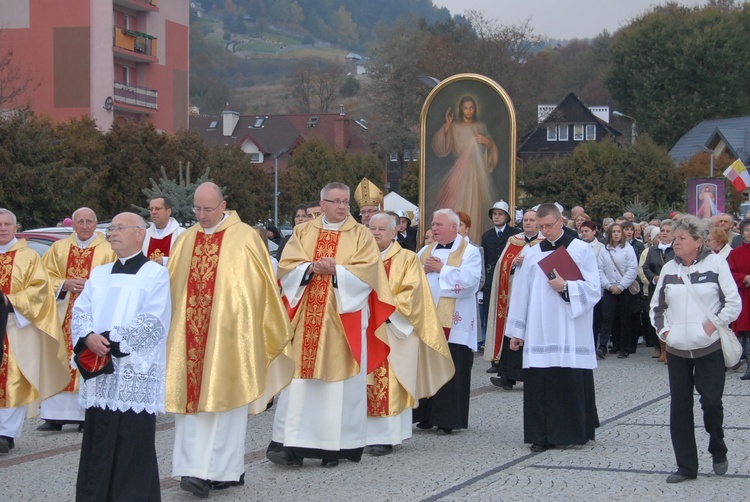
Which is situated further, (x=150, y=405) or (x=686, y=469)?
(x=686, y=469)

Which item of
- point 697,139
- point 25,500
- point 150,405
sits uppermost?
point 697,139

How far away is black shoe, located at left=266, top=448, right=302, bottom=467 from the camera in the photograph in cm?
799

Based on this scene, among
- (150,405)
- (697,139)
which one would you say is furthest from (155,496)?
(697,139)

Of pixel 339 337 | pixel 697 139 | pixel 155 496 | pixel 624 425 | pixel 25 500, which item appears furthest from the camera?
pixel 697 139

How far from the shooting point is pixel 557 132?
7056 cm

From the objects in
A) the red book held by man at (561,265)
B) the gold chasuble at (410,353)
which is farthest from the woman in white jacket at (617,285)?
the red book held by man at (561,265)

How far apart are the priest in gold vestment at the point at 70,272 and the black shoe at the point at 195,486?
3001 mm

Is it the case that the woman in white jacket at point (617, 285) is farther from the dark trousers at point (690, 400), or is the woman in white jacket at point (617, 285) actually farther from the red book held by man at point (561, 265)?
the dark trousers at point (690, 400)

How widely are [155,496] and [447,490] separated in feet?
6.48

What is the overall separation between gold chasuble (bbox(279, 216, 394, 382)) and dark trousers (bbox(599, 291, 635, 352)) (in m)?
7.81

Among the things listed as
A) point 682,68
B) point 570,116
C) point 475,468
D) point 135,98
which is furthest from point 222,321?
point 570,116

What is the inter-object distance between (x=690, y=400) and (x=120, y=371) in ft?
12.2

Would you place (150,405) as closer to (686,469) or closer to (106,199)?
(686,469)

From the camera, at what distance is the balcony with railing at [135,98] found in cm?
4694
